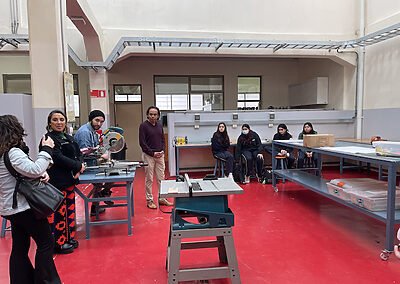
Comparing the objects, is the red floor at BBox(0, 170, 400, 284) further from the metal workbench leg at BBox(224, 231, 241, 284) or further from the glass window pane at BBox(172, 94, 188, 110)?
the glass window pane at BBox(172, 94, 188, 110)

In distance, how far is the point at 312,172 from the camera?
4.90 metres

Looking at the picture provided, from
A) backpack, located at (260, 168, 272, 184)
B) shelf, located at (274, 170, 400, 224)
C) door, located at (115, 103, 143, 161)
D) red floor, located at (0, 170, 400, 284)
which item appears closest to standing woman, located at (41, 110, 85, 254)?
red floor, located at (0, 170, 400, 284)

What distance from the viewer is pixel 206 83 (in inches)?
319

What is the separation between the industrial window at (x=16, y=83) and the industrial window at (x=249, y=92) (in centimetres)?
542

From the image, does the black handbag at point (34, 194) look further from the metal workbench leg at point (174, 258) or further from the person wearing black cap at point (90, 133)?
the person wearing black cap at point (90, 133)

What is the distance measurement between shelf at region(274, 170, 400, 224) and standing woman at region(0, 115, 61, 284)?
8.80 ft

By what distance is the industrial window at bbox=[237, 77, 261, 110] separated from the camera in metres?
8.22

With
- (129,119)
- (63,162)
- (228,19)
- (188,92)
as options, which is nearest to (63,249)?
(63,162)

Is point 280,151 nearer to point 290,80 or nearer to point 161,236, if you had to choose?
point 161,236

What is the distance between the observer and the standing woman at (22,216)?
1.72 m

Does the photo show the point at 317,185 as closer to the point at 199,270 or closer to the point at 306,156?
the point at 306,156

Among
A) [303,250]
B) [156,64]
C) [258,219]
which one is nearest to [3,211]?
[303,250]

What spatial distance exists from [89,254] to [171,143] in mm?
3522

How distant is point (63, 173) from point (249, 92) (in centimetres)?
647
